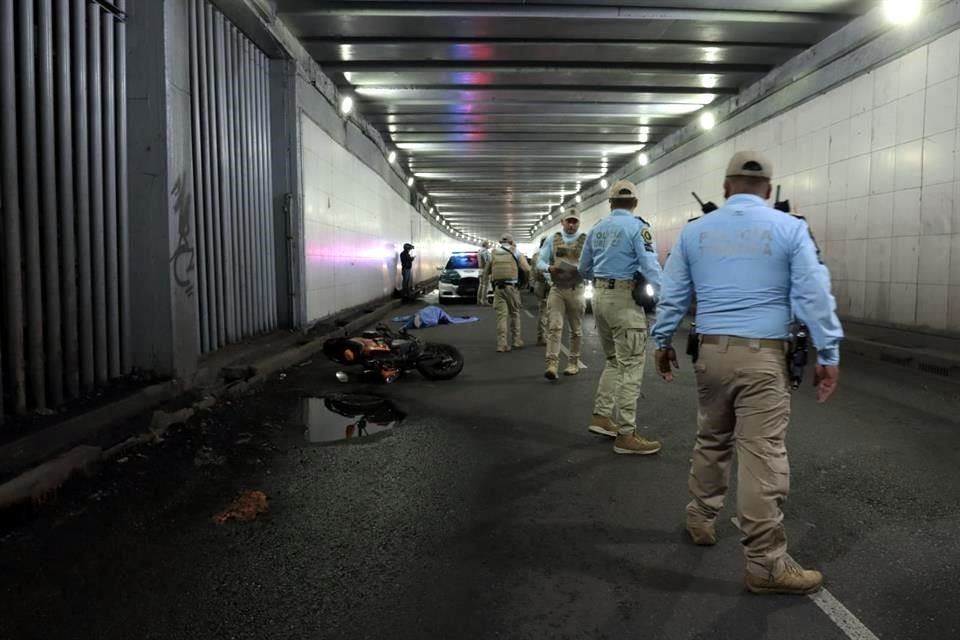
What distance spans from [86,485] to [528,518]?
287cm

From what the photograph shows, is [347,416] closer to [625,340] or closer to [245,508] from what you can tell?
[245,508]

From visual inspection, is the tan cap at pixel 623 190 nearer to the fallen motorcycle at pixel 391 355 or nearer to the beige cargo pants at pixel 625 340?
the beige cargo pants at pixel 625 340

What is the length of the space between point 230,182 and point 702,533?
7.57m

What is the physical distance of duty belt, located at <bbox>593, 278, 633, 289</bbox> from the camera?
5355mm

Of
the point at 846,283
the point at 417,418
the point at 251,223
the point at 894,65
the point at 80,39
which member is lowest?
the point at 417,418

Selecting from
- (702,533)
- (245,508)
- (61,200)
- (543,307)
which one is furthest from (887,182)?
(61,200)

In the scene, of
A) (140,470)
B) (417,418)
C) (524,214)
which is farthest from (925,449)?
(524,214)

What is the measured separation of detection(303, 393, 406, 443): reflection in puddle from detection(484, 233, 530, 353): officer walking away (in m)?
4.00

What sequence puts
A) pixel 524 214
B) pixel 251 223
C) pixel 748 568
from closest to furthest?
pixel 748 568 < pixel 251 223 < pixel 524 214

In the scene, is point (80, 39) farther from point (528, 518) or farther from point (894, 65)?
point (894, 65)

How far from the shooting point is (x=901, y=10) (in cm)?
984

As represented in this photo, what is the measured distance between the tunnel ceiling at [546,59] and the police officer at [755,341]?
307 inches

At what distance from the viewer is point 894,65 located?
33.7 ft

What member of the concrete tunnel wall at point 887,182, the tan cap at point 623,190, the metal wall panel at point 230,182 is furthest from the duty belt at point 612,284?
the concrete tunnel wall at point 887,182
